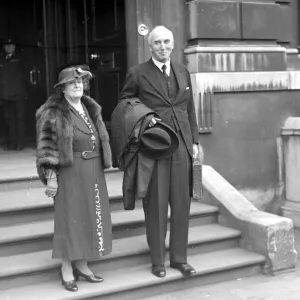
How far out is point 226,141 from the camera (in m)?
6.94

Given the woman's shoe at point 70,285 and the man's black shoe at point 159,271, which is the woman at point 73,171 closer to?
the woman's shoe at point 70,285

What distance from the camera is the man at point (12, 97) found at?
27.7 ft

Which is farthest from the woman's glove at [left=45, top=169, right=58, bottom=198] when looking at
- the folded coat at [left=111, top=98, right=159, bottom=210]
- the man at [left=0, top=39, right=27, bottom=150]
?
the man at [left=0, top=39, right=27, bottom=150]

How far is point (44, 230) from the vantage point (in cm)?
496

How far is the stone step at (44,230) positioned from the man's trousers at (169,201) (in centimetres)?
62

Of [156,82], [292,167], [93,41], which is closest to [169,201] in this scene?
[156,82]

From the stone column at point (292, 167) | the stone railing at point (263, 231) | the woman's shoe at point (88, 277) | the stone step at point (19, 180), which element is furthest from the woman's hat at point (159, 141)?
the stone column at point (292, 167)

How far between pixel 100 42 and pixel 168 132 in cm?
392

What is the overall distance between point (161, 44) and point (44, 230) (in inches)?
76.6

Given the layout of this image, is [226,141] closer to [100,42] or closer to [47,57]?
[100,42]

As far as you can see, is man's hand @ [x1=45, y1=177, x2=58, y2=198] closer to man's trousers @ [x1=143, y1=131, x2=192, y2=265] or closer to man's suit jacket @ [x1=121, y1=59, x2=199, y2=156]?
man's trousers @ [x1=143, y1=131, x2=192, y2=265]

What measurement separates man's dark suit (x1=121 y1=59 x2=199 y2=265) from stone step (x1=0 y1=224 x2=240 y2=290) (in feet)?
1.00

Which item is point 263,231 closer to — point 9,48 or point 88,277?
point 88,277

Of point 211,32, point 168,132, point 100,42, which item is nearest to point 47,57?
point 100,42
